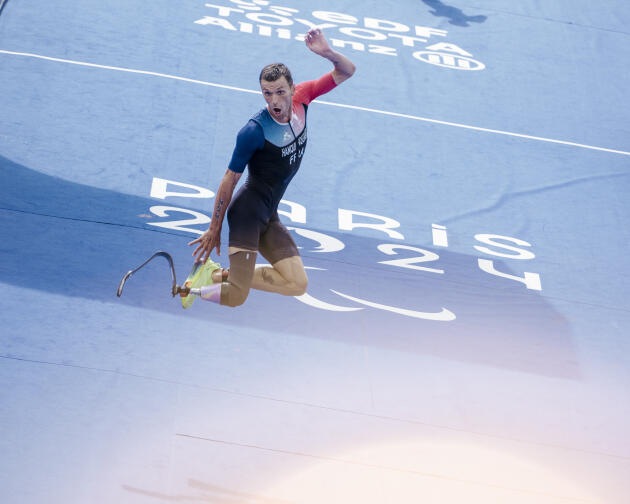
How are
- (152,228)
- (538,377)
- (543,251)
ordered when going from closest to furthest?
(538,377) < (152,228) < (543,251)

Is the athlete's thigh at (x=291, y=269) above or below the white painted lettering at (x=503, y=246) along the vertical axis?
above

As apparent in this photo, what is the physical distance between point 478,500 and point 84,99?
6.17m

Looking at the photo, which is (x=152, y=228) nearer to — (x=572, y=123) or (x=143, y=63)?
(x=143, y=63)

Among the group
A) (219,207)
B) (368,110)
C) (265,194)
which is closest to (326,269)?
(265,194)

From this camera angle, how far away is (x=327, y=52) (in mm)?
5453

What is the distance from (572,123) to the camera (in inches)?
407

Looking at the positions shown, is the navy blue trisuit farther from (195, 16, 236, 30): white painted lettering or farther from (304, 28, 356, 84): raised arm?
(195, 16, 236, 30): white painted lettering

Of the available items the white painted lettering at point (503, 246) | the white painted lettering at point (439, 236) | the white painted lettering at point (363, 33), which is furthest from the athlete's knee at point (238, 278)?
the white painted lettering at point (363, 33)

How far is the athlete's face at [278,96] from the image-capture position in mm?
5266

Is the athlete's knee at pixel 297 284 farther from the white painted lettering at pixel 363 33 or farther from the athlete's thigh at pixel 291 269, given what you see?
the white painted lettering at pixel 363 33

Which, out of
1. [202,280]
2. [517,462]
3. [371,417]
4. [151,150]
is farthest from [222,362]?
[151,150]

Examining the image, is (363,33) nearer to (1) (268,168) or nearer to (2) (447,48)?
(2) (447,48)

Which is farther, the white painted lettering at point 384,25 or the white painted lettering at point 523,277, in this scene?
the white painted lettering at point 384,25

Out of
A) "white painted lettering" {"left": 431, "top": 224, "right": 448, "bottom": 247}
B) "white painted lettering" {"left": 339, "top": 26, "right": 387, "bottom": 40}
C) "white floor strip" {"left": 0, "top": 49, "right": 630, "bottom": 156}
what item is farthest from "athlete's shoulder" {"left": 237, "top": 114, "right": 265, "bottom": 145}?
"white painted lettering" {"left": 339, "top": 26, "right": 387, "bottom": 40}
